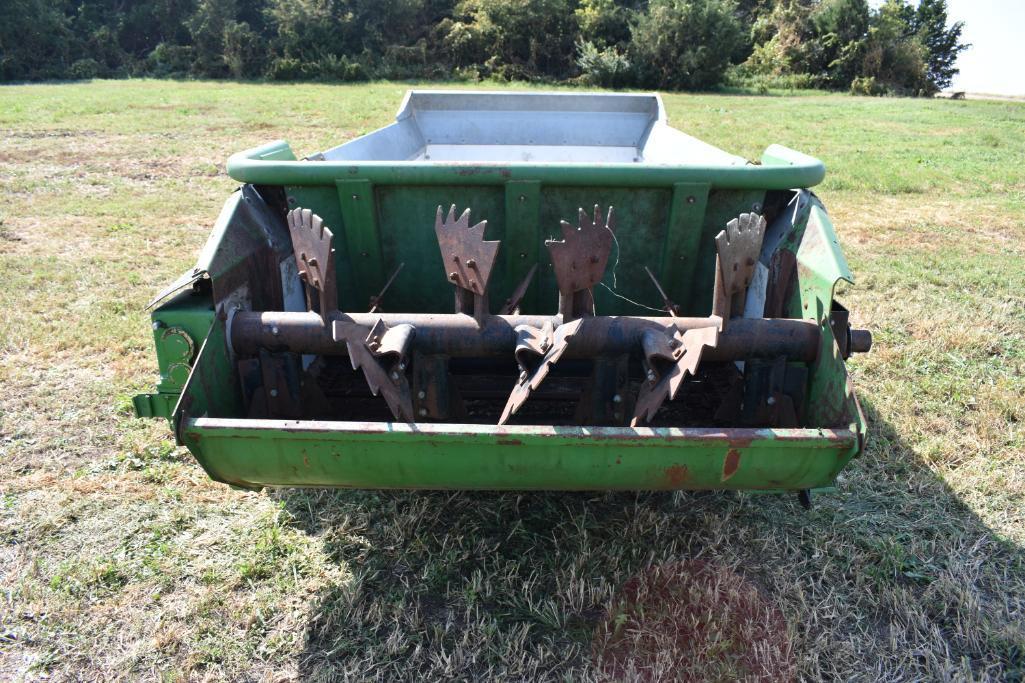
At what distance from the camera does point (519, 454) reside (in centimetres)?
200

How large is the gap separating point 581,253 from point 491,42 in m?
25.9

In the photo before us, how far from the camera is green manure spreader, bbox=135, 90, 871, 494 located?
2.01 m

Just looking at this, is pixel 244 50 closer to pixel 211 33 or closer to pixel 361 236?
pixel 211 33

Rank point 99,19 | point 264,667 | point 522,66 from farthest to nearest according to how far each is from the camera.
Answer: point 99,19 < point 522,66 < point 264,667

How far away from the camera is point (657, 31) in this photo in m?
23.2

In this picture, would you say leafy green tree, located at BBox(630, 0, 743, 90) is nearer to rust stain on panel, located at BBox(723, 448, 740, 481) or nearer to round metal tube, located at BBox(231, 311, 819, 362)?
round metal tube, located at BBox(231, 311, 819, 362)

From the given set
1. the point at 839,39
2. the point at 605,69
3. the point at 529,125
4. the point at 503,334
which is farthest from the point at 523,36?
the point at 503,334

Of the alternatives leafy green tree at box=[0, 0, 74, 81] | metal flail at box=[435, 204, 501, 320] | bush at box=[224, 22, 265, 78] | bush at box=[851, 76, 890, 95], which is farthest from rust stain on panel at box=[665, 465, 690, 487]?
leafy green tree at box=[0, 0, 74, 81]

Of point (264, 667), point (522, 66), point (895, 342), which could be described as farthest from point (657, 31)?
point (264, 667)

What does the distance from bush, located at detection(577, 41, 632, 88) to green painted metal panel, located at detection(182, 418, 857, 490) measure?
22972mm

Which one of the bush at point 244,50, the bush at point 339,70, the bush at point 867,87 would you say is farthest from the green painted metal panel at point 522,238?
the bush at point 244,50

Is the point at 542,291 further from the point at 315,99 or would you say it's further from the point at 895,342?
the point at 315,99

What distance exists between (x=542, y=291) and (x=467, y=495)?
2.97 feet

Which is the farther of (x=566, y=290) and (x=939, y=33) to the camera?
(x=939, y=33)
